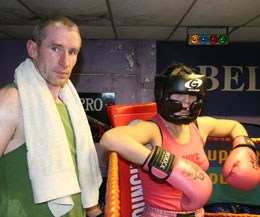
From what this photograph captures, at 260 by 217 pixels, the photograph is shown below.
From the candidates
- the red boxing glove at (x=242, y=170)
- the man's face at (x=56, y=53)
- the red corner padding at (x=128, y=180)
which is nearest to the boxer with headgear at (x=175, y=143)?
the red boxing glove at (x=242, y=170)

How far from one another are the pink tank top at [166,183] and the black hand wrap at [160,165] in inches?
12.0

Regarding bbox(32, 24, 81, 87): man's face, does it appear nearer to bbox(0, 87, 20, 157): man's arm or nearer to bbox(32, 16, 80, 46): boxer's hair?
bbox(32, 16, 80, 46): boxer's hair

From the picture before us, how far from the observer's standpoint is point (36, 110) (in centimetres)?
112

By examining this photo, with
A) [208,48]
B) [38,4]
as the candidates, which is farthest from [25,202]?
[208,48]

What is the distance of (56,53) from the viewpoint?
1184 mm

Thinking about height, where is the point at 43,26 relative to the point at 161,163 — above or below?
above

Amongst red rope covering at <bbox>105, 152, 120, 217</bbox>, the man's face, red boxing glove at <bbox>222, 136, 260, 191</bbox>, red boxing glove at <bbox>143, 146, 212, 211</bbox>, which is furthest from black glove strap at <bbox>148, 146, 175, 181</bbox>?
the man's face

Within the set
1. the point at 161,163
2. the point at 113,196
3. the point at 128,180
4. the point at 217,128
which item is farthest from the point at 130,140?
the point at 217,128

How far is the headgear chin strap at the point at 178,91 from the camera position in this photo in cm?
134

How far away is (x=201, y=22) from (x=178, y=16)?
0.41 meters

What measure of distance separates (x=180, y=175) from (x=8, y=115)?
0.79 m

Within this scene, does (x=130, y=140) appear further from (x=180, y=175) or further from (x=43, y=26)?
(x=43, y=26)

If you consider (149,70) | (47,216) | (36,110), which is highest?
(149,70)

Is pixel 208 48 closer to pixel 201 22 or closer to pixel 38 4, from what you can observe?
pixel 201 22
